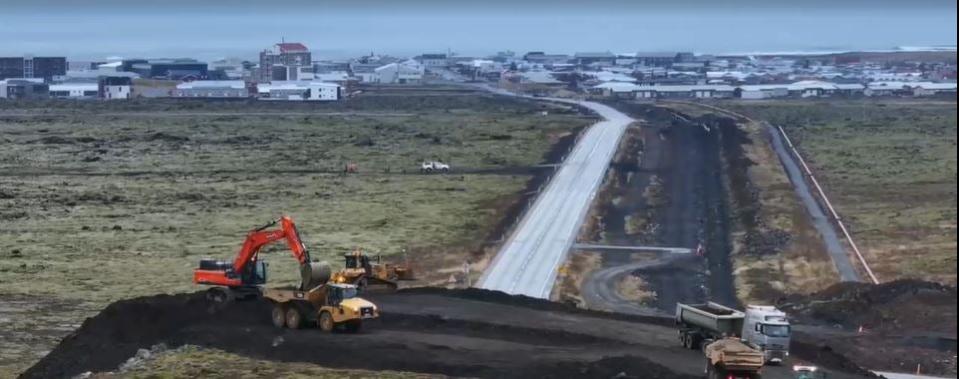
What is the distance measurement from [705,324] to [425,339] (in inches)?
370

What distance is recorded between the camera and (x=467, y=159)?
5404 inches

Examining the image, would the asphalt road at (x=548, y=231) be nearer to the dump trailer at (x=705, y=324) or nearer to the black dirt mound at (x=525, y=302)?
the black dirt mound at (x=525, y=302)

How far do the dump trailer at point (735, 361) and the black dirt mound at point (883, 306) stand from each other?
16308mm

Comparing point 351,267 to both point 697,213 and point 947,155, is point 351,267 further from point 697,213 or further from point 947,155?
point 947,155

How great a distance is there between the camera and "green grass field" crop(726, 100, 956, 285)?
74787mm

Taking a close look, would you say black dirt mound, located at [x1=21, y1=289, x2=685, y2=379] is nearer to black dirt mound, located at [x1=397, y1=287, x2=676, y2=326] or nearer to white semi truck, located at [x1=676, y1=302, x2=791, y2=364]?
black dirt mound, located at [x1=397, y1=287, x2=676, y2=326]

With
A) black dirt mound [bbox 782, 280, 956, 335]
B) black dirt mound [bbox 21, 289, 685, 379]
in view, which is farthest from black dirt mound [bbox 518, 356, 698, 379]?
black dirt mound [bbox 782, 280, 956, 335]

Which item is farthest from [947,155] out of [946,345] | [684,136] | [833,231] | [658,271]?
[946,345]

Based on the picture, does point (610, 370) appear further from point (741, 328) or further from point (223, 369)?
point (223, 369)

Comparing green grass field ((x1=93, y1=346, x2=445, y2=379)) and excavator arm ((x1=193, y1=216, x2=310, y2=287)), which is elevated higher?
excavator arm ((x1=193, y1=216, x2=310, y2=287))

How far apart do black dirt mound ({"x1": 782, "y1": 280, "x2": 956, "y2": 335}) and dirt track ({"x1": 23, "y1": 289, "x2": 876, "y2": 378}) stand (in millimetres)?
9100

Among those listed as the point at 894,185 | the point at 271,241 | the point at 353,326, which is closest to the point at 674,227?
the point at 894,185

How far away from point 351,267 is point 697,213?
40.8 m

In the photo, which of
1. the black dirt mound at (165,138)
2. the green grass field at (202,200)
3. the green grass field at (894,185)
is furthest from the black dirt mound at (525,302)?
the black dirt mound at (165,138)
